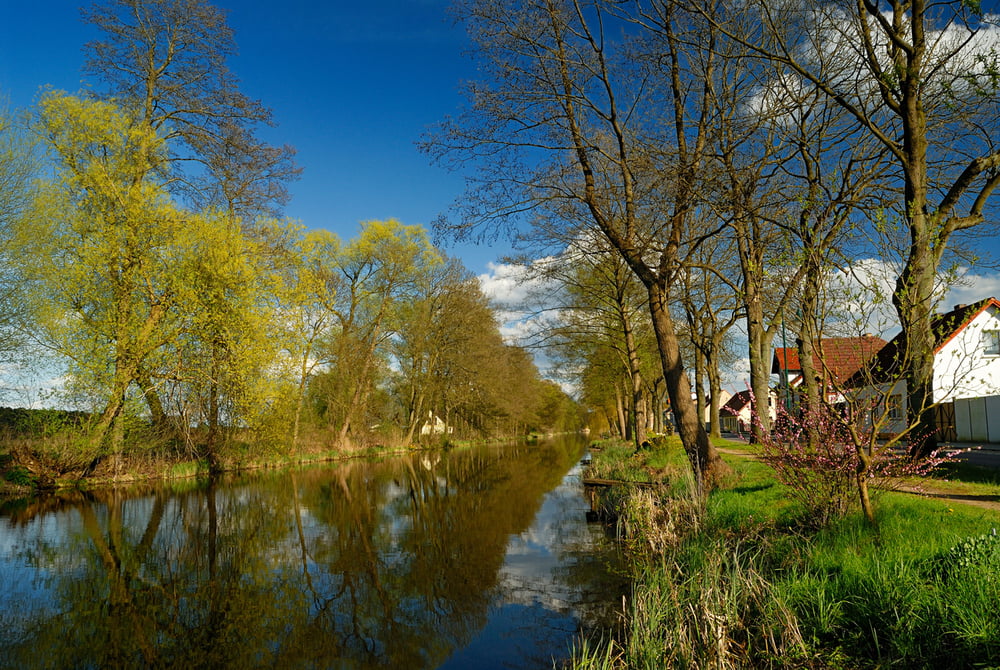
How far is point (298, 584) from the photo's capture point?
7.33 meters

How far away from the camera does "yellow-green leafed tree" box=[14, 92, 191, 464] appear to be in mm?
15773

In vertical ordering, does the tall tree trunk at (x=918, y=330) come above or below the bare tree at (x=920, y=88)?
below

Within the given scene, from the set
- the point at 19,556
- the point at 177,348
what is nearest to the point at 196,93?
the point at 177,348

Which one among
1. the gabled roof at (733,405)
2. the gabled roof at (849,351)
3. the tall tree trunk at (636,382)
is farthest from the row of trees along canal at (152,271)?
the gabled roof at (733,405)

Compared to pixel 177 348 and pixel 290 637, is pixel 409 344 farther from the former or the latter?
pixel 290 637

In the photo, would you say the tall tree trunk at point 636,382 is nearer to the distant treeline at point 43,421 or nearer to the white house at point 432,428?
the distant treeline at point 43,421

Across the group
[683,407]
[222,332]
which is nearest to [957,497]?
[683,407]

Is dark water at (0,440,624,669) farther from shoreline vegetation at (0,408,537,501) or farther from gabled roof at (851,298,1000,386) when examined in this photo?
gabled roof at (851,298,1000,386)

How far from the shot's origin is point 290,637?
5.59 metres

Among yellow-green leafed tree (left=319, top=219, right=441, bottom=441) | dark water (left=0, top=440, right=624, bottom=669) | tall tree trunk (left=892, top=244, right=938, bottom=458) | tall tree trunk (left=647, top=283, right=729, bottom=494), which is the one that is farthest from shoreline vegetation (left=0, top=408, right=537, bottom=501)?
tall tree trunk (left=892, top=244, right=938, bottom=458)

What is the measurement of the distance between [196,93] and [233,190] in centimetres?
329

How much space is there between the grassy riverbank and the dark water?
3.69ft

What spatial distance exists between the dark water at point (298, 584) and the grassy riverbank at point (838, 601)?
1124mm

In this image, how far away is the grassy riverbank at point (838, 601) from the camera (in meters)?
3.78
